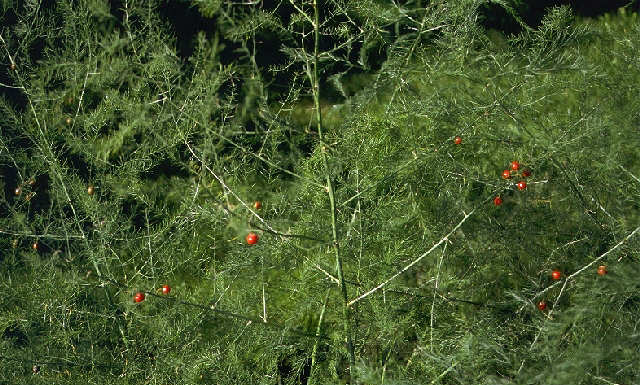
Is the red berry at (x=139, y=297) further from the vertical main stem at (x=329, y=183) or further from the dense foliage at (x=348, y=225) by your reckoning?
the vertical main stem at (x=329, y=183)

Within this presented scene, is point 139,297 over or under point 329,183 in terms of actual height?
under

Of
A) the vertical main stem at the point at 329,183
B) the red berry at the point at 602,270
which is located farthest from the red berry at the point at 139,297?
the red berry at the point at 602,270

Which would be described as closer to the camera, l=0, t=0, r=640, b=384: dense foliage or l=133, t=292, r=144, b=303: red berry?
l=133, t=292, r=144, b=303: red berry

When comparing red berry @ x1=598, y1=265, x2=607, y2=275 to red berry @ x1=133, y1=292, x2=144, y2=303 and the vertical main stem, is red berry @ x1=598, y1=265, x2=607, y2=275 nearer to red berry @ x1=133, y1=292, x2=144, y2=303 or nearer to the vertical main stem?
the vertical main stem

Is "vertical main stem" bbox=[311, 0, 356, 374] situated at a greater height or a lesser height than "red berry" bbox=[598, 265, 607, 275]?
greater

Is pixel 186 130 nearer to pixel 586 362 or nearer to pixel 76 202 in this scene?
pixel 76 202

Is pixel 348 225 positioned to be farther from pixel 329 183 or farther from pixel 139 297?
pixel 139 297

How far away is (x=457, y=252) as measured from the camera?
Answer: 5.46ft

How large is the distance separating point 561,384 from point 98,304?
1072mm

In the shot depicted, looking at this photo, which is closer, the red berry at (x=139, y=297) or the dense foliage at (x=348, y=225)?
the red berry at (x=139, y=297)

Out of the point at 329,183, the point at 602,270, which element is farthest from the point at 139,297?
the point at 602,270

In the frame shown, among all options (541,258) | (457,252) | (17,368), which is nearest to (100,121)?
(17,368)

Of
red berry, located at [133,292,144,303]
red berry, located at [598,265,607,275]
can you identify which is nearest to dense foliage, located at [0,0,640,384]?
red berry, located at [598,265,607,275]

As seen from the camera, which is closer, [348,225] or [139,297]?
[139,297]
